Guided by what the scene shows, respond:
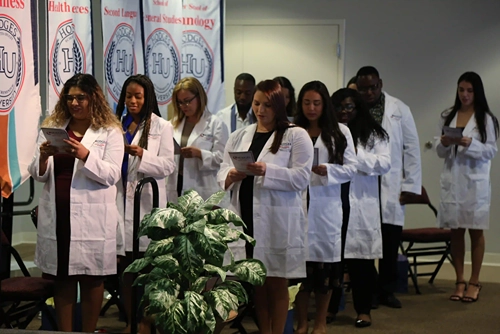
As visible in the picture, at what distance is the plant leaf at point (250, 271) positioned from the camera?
2.56 m

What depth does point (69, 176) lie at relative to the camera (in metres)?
3.60

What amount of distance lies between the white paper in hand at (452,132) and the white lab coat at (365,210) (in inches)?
32.5

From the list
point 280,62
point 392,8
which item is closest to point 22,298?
point 280,62

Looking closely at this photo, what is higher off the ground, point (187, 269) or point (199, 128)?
point (199, 128)

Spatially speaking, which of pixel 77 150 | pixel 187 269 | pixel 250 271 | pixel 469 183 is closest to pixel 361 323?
pixel 469 183

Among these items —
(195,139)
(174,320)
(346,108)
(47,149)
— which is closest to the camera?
(174,320)

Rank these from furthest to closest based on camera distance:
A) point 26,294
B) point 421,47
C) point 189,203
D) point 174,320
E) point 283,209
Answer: point 421,47
point 283,209
point 26,294
point 189,203
point 174,320

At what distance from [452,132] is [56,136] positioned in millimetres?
2958

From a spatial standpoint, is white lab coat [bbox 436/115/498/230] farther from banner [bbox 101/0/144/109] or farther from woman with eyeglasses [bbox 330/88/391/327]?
banner [bbox 101/0/144/109]

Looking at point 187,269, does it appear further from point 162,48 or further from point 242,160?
point 162,48

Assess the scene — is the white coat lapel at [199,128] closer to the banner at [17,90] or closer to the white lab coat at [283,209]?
the white lab coat at [283,209]

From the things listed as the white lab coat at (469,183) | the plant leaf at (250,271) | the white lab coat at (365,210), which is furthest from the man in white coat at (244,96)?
the plant leaf at (250,271)

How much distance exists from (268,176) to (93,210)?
0.87 m

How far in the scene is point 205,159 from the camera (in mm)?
4738
